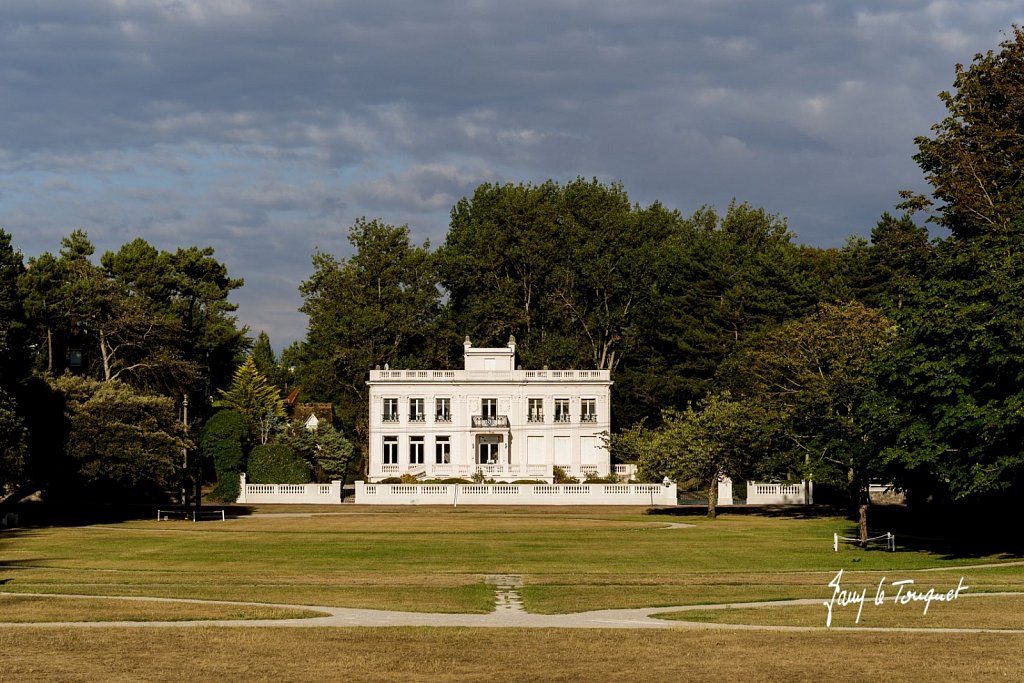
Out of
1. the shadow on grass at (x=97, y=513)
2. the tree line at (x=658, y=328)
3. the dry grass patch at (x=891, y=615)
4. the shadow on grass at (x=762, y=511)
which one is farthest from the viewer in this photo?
the shadow on grass at (x=762, y=511)

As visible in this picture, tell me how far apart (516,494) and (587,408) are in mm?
17823

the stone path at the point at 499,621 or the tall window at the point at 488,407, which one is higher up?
the tall window at the point at 488,407

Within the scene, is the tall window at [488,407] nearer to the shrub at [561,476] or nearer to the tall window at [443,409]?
the tall window at [443,409]

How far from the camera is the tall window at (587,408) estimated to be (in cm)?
10319

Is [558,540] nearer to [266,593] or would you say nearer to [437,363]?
[266,593]

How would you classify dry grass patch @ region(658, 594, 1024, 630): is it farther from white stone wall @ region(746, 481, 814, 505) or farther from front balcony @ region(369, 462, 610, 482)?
front balcony @ region(369, 462, 610, 482)

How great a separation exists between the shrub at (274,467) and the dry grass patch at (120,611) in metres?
58.7

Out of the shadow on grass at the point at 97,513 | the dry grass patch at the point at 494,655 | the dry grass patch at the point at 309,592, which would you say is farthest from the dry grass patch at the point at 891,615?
the shadow on grass at the point at 97,513

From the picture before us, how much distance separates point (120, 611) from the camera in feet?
96.6

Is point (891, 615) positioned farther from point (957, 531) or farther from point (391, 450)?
point (391, 450)

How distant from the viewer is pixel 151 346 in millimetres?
97625

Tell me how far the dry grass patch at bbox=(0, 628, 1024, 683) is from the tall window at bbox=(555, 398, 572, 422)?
7658 centimetres

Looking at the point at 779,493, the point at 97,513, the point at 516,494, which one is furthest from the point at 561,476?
the point at 97,513

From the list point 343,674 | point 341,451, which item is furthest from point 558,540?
point 341,451
